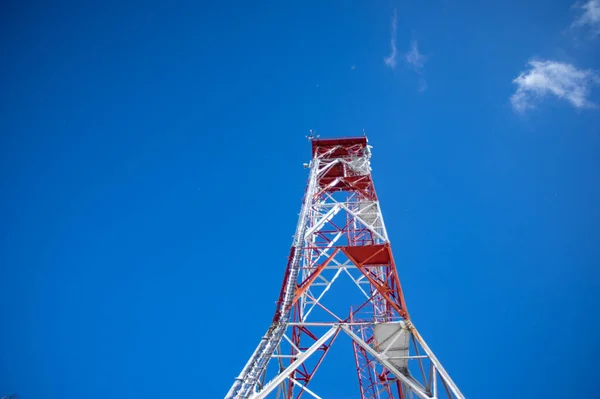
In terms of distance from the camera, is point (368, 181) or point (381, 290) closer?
point (381, 290)

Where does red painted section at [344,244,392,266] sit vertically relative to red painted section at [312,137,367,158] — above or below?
below

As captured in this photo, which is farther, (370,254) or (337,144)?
(337,144)

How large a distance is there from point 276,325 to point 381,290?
354 cm

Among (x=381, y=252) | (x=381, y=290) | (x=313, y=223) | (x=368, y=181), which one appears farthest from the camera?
(x=368, y=181)

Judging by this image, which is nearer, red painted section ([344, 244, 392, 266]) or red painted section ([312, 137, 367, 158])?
red painted section ([344, 244, 392, 266])

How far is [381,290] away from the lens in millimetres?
9945

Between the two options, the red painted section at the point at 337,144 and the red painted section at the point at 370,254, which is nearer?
the red painted section at the point at 370,254

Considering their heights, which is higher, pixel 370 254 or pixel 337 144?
pixel 337 144

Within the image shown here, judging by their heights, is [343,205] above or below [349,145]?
below

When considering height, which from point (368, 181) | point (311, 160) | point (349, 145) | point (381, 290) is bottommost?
point (381, 290)

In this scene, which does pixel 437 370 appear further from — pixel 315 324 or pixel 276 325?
pixel 276 325

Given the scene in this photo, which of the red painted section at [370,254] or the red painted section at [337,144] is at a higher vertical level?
the red painted section at [337,144]

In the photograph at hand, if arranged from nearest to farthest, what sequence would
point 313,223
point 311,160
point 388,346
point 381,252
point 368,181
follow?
point 388,346, point 381,252, point 313,223, point 368,181, point 311,160

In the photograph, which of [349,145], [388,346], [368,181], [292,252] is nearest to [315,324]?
[388,346]
